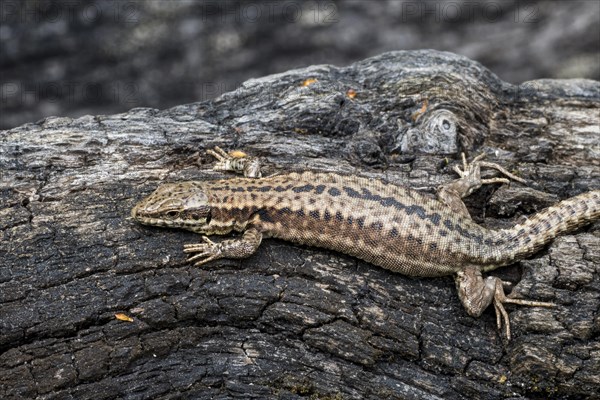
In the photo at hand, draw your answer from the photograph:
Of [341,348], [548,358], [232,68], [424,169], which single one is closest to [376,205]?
[424,169]

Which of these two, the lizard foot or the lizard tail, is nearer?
the lizard tail

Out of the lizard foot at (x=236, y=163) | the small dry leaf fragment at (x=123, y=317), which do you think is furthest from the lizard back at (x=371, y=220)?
the small dry leaf fragment at (x=123, y=317)

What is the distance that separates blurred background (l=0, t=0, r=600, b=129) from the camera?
13.0 m

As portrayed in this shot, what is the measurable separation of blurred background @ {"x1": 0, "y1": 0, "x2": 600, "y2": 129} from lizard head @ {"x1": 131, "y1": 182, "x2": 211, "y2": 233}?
17.6ft

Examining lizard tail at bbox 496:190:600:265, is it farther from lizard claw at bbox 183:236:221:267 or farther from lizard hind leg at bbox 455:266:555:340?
lizard claw at bbox 183:236:221:267

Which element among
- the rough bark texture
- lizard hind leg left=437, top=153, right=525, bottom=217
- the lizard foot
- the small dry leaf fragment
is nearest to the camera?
the rough bark texture

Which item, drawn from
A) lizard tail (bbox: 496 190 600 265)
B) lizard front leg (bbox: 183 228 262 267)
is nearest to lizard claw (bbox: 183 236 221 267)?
lizard front leg (bbox: 183 228 262 267)

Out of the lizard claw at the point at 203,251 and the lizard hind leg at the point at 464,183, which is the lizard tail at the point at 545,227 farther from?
the lizard claw at the point at 203,251

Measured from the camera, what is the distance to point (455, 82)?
9.17m

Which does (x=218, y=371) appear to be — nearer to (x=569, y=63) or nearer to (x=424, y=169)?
(x=424, y=169)

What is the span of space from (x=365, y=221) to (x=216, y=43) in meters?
6.26

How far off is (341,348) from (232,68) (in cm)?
722

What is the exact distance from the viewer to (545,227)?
7.95 m

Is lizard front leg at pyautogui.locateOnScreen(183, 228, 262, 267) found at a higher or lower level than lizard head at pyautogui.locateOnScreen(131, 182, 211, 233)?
lower
